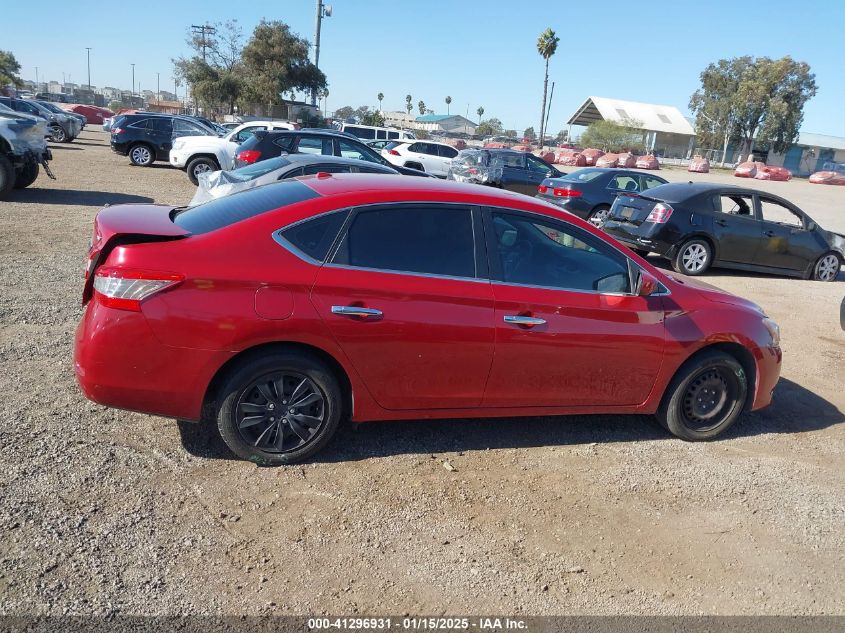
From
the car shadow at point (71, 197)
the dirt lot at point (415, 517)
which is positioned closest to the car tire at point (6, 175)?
the car shadow at point (71, 197)

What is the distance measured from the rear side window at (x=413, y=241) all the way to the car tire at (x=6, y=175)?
10.7 meters

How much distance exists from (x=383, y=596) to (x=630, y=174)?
13.4m

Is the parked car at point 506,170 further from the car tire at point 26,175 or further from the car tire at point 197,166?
the car tire at point 26,175

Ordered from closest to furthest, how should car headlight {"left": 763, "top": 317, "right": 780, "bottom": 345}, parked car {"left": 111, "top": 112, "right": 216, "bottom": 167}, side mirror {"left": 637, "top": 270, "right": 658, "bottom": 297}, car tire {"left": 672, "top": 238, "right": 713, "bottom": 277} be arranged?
side mirror {"left": 637, "top": 270, "right": 658, "bottom": 297} → car headlight {"left": 763, "top": 317, "right": 780, "bottom": 345} → car tire {"left": 672, "top": 238, "right": 713, "bottom": 277} → parked car {"left": 111, "top": 112, "right": 216, "bottom": 167}

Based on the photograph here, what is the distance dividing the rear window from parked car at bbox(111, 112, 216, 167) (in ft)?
62.4

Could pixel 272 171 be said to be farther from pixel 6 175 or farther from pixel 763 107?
pixel 763 107

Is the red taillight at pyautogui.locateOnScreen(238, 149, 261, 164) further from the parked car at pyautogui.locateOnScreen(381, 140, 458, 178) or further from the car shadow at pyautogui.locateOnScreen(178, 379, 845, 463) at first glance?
the car shadow at pyautogui.locateOnScreen(178, 379, 845, 463)

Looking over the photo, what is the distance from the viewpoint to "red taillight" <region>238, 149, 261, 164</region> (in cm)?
1459

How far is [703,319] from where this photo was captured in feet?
15.4

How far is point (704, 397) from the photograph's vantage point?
16.1 feet

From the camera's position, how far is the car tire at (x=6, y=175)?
39.3 ft

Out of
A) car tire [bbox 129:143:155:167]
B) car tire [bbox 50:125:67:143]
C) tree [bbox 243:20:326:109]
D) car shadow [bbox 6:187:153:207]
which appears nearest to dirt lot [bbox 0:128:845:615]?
car shadow [bbox 6:187:153:207]

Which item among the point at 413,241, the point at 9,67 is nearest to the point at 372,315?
the point at 413,241

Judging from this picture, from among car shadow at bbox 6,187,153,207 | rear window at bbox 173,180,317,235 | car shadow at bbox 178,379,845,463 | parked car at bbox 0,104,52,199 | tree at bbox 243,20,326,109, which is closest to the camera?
rear window at bbox 173,180,317,235
